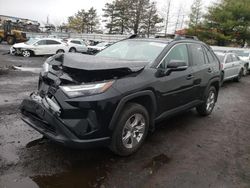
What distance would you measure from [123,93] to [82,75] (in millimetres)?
596

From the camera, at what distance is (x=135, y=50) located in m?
5.01

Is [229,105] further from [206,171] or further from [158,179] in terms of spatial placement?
[158,179]

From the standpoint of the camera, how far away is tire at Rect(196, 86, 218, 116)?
20.1 feet

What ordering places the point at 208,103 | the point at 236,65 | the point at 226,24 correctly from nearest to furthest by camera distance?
the point at 208,103 → the point at 236,65 → the point at 226,24

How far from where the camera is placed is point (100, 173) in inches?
140

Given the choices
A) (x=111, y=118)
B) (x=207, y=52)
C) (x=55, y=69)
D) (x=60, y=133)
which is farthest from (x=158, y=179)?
(x=207, y=52)

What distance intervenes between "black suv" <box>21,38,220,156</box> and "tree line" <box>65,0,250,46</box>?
20.3 m

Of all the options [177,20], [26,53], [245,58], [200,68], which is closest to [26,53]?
[26,53]

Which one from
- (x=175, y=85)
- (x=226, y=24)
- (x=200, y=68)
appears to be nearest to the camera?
(x=175, y=85)

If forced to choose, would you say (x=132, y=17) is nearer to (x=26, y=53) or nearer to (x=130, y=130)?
(x=26, y=53)

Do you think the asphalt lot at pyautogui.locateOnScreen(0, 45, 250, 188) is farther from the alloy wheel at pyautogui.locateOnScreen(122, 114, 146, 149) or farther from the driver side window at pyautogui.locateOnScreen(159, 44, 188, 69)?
the driver side window at pyautogui.locateOnScreen(159, 44, 188, 69)

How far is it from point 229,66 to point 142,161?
9.15m

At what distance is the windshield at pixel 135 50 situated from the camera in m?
4.69

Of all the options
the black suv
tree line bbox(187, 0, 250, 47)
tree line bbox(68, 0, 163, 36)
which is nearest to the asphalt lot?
the black suv
